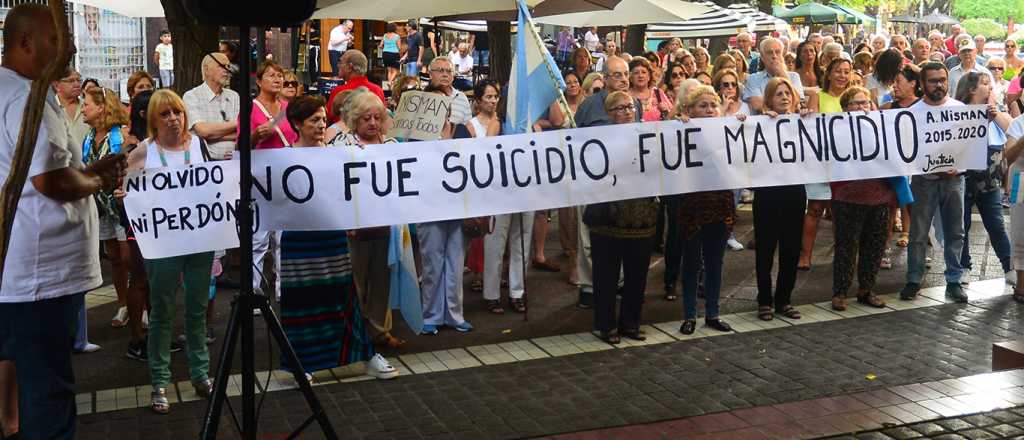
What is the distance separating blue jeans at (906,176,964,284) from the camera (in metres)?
9.42

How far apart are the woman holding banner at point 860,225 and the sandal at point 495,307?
2.51 m

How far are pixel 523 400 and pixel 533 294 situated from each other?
114 inches

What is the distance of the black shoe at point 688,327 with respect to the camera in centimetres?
840

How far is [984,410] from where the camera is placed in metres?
6.58

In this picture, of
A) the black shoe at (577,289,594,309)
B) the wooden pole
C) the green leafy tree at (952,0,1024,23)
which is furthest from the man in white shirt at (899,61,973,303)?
the green leafy tree at (952,0,1024,23)

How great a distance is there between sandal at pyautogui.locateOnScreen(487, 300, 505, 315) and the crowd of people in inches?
0.7

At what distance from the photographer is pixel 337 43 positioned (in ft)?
72.5

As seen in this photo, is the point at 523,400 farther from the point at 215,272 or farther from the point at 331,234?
the point at 215,272

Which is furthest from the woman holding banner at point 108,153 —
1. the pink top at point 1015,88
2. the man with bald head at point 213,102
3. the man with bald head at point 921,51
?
the man with bald head at point 921,51

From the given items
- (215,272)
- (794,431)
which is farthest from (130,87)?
(794,431)

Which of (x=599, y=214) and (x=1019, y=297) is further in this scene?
(x=1019, y=297)

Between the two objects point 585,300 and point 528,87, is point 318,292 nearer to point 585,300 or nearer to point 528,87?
point 528,87

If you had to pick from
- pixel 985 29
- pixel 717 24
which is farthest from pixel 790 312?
pixel 985 29

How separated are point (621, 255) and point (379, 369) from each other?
73.5 inches
